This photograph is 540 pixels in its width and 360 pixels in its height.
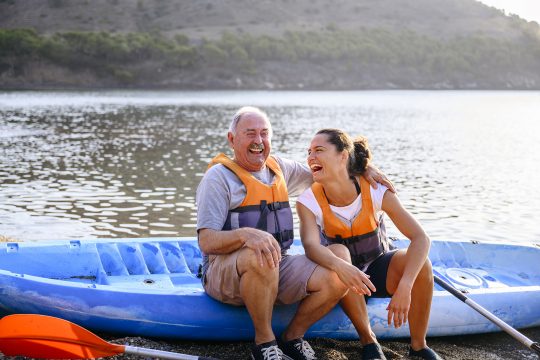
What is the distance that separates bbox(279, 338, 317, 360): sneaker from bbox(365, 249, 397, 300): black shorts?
0.63 meters

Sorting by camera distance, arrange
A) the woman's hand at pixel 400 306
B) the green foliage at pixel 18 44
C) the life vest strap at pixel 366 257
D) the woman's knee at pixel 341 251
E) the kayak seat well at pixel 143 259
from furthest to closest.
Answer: the green foliage at pixel 18 44 < the kayak seat well at pixel 143 259 < the life vest strap at pixel 366 257 < the woman's knee at pixel 341 251 < the woman's hand at pixel 400 306

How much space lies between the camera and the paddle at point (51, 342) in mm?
3766

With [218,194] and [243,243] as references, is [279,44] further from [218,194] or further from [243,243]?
[243,243]

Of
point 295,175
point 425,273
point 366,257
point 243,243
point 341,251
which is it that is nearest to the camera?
point 243,243

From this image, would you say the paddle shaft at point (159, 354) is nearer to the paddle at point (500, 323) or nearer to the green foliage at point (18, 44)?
the paddle at point (500, 323)

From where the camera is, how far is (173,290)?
177 inches

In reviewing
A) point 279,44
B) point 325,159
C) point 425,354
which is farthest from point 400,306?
point 279,44

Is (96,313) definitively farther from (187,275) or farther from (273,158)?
(273,158)

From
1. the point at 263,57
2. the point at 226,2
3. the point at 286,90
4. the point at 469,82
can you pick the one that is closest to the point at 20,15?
the point at 226,2

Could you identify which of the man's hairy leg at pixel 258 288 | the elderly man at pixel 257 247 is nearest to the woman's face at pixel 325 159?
the elderly man at pixel 257 247

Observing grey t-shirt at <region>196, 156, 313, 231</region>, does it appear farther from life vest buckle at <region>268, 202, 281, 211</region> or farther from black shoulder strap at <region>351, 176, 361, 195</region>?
black shoulder strap at <region>351, 176, 361, 195</region>

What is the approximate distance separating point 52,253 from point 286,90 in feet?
203

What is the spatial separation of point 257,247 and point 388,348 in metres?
1.41

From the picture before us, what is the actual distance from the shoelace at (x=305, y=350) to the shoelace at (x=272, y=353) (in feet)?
0.84
